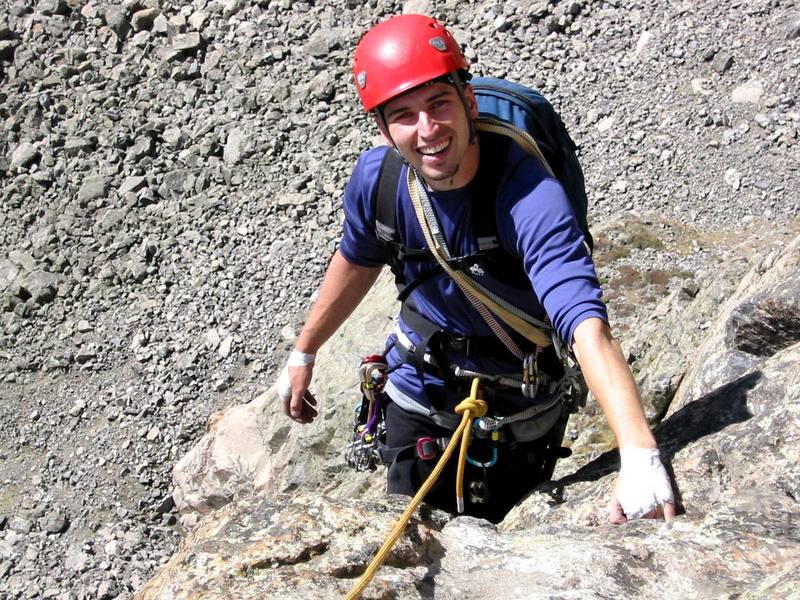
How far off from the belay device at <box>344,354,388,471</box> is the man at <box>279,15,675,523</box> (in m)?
0.14

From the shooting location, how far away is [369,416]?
5.48m

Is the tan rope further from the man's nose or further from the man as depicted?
the man's nose

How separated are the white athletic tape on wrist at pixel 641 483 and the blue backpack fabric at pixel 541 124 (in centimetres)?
126

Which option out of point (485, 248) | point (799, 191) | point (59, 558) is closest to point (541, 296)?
point (485, 248)

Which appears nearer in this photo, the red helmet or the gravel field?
the red helmet

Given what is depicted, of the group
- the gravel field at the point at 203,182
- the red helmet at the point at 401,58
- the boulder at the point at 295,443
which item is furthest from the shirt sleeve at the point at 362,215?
the gravel field at the point at 203,182


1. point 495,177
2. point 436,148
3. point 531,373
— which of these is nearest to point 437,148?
point 436,148

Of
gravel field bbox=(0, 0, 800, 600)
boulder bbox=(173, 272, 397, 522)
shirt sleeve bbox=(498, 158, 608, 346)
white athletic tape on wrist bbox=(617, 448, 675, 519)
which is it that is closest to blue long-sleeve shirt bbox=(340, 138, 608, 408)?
shirt sleeve bbox=(498, 158, 608, 346)

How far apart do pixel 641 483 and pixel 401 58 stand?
2.07m

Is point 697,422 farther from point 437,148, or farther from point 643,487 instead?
point 437,148

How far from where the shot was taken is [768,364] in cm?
430

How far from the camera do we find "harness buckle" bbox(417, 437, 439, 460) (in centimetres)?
500

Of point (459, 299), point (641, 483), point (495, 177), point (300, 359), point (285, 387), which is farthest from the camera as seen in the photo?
point (285, 387)

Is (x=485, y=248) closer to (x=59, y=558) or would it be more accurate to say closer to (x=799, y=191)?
(x=799, y=191)
